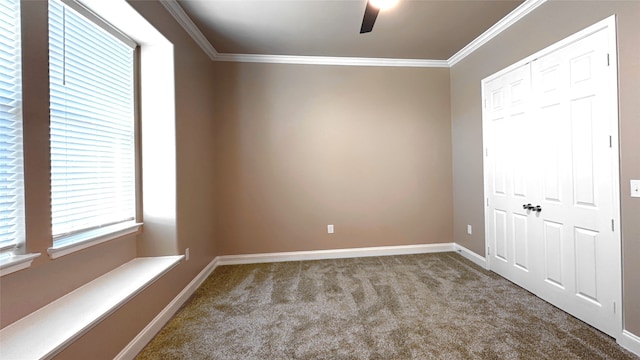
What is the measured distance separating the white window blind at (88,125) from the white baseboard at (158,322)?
2.67 feet

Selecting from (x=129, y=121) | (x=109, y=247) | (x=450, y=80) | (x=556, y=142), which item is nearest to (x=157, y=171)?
(x=129, y=121)

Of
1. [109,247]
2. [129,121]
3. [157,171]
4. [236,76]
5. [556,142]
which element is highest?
[236,76]

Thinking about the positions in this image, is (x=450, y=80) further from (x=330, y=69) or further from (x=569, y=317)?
(x=569, y=317)

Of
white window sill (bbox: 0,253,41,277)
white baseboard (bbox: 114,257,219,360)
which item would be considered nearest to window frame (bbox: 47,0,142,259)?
white window sill (bbox: 0,253,41,277)

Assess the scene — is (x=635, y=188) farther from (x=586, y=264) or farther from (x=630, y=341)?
(x=630, y=341)

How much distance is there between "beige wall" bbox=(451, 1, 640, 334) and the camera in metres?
1.64

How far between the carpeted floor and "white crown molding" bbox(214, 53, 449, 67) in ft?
9.21

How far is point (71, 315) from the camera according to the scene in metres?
1.35

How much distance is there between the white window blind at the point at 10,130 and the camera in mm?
1214

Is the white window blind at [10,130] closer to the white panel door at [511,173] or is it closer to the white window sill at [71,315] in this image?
the white window sill at [71,315]

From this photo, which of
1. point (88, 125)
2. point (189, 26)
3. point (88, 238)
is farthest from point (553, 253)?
point (189, 26)

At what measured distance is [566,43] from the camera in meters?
2.06

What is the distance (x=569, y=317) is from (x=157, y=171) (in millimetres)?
3737

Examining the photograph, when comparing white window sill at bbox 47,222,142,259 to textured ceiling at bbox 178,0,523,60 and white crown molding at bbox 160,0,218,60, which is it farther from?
textured ceiling at bbox 178,0,523,60
